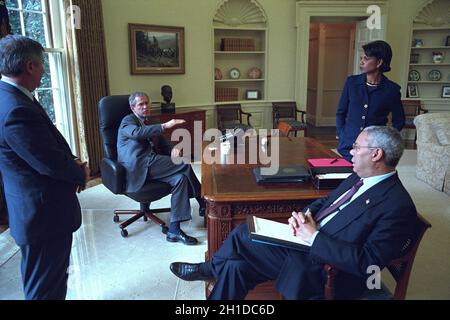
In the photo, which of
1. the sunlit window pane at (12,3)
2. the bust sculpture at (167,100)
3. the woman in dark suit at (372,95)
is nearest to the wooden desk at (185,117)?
the bust sculpture at (167,100)

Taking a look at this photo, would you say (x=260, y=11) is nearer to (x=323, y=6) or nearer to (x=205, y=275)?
(x=323, y=6)

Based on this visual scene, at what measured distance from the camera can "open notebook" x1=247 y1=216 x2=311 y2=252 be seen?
5.24 ft

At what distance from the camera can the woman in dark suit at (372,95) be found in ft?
7.84

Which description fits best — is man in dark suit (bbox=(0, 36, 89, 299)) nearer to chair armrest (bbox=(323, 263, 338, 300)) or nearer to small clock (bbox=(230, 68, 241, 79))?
chair armrest (bbox=(323, 263, 338, 300))

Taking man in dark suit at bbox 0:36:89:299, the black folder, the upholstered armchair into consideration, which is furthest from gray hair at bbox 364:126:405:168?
the upholstered armchair

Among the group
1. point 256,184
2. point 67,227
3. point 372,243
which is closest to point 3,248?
point 67,227

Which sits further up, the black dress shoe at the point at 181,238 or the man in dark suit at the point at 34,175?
the man in dark suit at the point at 34,175

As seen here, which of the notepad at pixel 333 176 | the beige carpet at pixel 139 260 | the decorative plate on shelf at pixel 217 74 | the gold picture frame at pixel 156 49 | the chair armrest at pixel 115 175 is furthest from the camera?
the decorative plate on shelf at pixel 217 74

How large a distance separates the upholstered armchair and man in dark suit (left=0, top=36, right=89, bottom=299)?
3823 mm

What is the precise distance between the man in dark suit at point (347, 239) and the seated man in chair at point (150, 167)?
1.10 metres

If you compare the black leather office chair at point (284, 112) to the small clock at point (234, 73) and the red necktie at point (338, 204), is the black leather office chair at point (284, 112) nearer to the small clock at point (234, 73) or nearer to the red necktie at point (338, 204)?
the small clock at point (234, 73)

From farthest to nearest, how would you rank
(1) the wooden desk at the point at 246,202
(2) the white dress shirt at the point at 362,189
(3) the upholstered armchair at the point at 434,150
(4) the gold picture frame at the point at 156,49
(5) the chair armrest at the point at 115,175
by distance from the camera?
(4) the gold picture frame at the point at 156,49 < (3) the upholstered armchair at the point at 434,150 < (5) the chair armrest at the point at 115,175 < (1) the wooden desk at the point at 246,202 < (2) the white dress shirt at the point at 362,189

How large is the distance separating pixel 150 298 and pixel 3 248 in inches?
54.2

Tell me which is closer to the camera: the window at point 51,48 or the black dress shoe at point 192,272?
the black dress shoe at point 192,272
